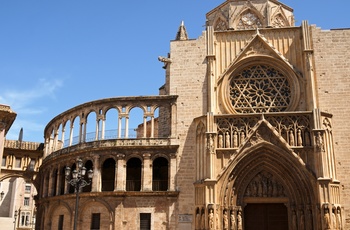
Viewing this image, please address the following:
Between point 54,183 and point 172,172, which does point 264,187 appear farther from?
point 54,183

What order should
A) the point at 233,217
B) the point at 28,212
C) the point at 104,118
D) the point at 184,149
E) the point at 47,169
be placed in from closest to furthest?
the point at 233,217 < the point at 184,149 < the point at 104,118 < the point at 47,169 < the point at 28,212

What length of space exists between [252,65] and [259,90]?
5.87 ft

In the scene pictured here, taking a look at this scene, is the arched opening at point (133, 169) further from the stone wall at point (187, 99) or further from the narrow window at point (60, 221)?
the narrow window at point (60, 221)

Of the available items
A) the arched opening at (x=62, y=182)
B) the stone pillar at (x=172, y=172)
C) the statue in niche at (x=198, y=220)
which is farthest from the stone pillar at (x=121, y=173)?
the arched opening at (x=62, y=182)

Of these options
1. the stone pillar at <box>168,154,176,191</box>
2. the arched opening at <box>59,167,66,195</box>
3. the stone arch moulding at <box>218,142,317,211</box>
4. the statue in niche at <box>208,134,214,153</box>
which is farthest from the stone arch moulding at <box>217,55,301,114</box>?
the arched opening at <box>59,167,66,195</box>

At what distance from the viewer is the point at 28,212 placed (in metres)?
55.3

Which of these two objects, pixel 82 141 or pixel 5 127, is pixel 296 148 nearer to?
pixel 82 141

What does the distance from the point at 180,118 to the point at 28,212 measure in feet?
122

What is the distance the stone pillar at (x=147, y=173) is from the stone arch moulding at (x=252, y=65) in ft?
18.4

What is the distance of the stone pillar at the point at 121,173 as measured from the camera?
83.9 ft

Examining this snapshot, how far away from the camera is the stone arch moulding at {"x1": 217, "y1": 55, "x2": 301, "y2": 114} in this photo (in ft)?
85.8

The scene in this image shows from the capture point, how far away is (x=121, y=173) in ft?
84.9

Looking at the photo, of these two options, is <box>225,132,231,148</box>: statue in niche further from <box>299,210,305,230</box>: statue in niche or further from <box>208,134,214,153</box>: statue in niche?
<box>299,210,305,230</box>: statue in niche

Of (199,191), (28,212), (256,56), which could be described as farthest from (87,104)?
(28,212)
